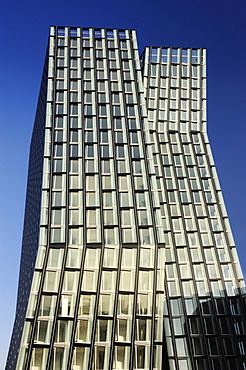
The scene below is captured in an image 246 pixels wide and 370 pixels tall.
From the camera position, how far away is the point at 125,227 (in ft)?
139

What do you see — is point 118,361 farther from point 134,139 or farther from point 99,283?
point 134,139

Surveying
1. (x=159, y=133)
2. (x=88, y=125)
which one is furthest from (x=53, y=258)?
(x=159, y=133)

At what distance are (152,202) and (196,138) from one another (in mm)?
21219

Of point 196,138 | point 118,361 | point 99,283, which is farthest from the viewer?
point 196,138

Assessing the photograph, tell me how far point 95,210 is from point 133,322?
12.1m

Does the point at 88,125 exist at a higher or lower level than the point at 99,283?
higher

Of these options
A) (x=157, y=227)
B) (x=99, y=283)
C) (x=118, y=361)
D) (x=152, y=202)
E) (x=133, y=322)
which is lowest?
(x=118, y=361)

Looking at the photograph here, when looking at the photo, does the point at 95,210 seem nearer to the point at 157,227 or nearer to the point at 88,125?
the point at 157,227

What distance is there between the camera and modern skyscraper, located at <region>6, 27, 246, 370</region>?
38.0 metres

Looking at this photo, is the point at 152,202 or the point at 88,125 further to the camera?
the point at 88,125

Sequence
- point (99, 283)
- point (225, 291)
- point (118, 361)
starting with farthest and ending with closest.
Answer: point (225, 291) < point (99, 283) < point (118, 361)

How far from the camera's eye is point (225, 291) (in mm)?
47906

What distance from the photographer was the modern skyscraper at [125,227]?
38.0 metres

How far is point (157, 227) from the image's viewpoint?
42.3 meters
